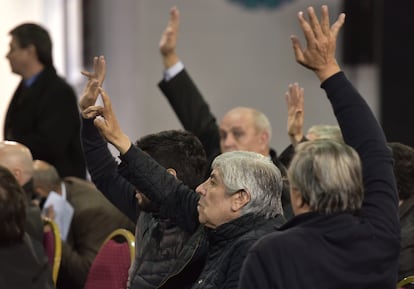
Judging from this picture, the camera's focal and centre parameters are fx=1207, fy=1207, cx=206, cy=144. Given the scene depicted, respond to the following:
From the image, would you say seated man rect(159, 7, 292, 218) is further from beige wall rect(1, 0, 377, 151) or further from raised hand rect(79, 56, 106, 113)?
beige wall rect(1, 0, 377, 151)

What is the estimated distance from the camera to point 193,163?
375 centimetres

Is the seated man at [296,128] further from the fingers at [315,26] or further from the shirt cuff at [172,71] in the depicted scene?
the fingers at [315,26]

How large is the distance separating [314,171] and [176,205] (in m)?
0.79

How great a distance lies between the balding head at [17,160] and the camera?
4.63 meters

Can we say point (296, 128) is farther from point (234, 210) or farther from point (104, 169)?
point (234, 210)

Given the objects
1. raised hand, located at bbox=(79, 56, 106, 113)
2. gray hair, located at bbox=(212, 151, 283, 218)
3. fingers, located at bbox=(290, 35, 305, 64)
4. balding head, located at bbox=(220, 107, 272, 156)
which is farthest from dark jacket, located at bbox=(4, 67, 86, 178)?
fingers, located at bbox=(290, 35, 305, 64)

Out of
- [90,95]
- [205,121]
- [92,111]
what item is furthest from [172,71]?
[92,111]

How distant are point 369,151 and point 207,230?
578 mm

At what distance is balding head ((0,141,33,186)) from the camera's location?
182 inches

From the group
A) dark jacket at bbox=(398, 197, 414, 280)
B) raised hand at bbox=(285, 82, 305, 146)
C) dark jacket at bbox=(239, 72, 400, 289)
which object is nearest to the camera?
dark jacket at bbox=(239, 72, 400, 289)

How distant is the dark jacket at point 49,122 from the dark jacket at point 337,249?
3292mm

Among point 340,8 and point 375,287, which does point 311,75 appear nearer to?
point 340,8

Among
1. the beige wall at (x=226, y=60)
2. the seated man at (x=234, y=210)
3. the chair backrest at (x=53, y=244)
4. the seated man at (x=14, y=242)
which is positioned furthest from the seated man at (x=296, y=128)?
the beige wall at (x=226, y=60)

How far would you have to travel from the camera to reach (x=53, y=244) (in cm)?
450
